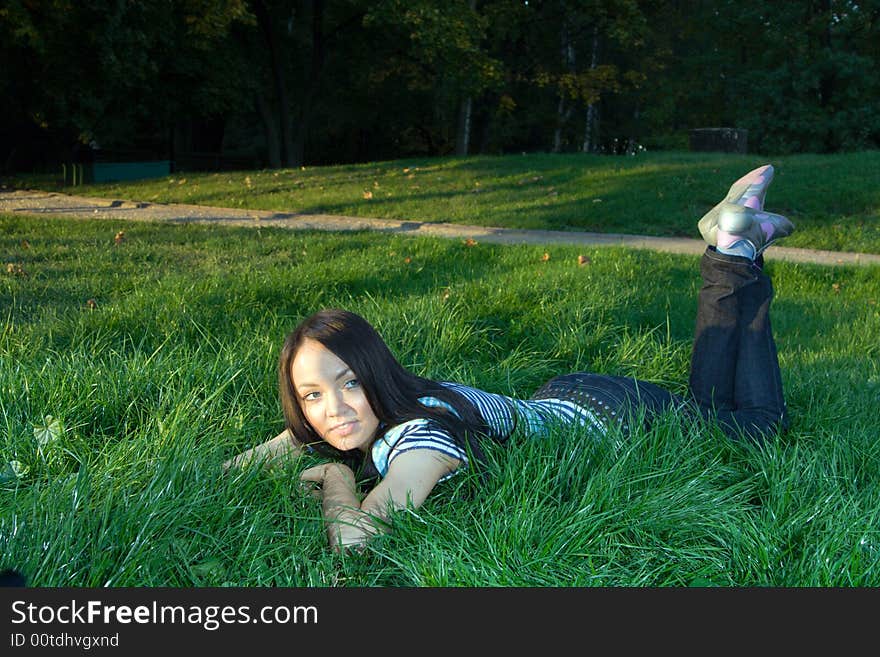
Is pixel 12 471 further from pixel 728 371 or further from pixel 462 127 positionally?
pixel 462 127

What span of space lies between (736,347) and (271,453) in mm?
1905

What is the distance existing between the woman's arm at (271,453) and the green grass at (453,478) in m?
0.07

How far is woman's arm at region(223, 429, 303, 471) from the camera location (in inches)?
107

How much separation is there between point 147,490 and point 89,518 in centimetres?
18

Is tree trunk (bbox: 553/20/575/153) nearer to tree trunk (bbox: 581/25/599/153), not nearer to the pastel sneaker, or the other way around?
tree trunk (bbox: 581/25/599/153)

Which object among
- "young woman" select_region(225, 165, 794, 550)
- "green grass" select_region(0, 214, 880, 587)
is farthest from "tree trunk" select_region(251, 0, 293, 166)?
"young woman" select_region(225, 165, 794, 550)

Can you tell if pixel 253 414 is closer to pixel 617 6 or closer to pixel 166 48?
pixel 166 48

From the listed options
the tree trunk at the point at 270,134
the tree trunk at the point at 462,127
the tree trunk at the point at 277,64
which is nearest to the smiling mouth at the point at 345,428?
the tree trunk at the point at 277,64

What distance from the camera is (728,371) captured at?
3.57m

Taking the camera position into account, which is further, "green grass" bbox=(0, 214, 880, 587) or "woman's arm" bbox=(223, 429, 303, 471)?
"woman's arm" bbox=(223, 429, 303, 471)

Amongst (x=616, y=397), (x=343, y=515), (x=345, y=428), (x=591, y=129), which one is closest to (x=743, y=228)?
(x=616, y=397)

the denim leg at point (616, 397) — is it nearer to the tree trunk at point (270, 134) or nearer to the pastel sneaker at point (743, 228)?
the pastel sneaker at point (743, 228)

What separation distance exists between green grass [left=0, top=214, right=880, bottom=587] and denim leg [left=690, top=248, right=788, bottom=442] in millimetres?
189

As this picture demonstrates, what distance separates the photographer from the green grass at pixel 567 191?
33.5 ft
